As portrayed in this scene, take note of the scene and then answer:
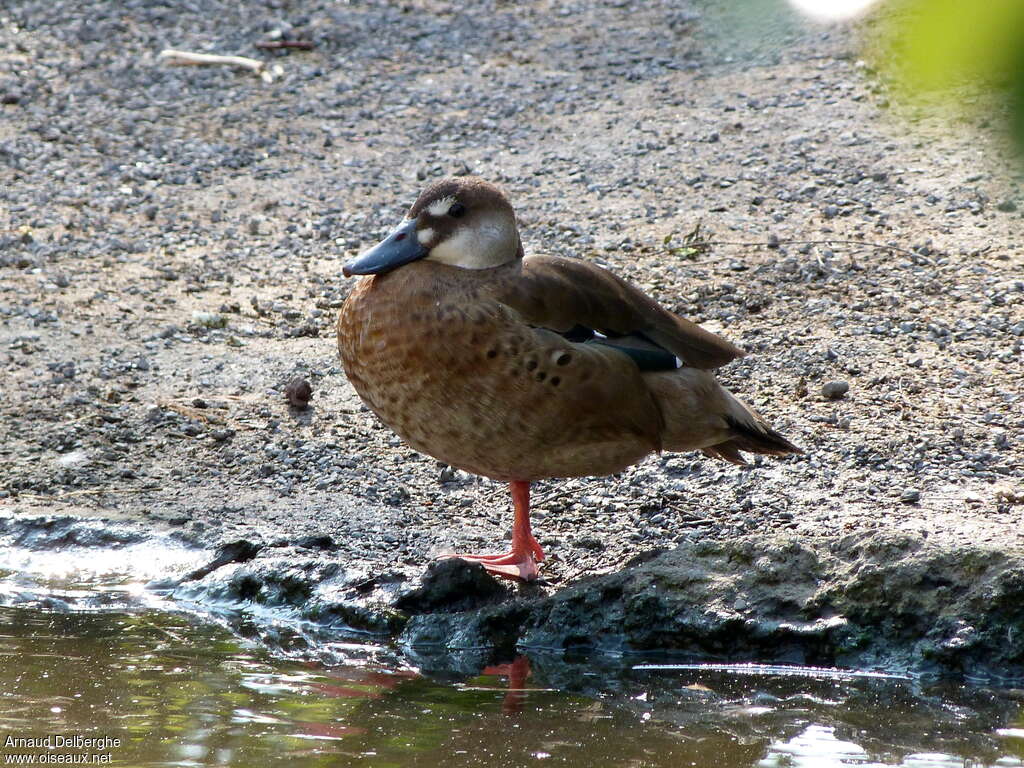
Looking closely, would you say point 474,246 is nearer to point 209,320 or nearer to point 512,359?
point 512,359

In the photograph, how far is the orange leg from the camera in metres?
4.73

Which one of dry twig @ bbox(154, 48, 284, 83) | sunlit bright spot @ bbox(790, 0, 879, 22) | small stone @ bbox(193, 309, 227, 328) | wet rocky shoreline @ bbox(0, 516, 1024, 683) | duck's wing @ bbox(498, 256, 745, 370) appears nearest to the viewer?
sunlit bright spot @ bbox(790, 0, 879, 22)

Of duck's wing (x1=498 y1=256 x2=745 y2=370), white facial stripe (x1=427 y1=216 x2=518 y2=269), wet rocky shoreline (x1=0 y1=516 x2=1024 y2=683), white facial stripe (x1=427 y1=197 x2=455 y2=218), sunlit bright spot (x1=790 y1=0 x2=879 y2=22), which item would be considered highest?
white facial stripe (x1=427 y1=197 x2=455 y2=218)

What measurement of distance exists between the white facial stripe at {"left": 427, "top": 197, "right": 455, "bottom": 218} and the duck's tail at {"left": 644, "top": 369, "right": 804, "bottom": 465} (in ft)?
3.16

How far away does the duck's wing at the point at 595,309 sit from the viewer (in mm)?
4566

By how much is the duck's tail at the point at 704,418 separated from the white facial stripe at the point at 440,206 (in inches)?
37.9

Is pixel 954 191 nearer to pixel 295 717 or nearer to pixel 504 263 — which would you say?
pixel 504 263

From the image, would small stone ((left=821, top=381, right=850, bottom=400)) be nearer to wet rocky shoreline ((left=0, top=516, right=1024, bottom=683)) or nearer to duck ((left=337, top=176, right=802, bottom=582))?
duck ((left=337, top=176, right=802, bottom=582))

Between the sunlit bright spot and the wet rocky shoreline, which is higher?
the sunlit bright spot

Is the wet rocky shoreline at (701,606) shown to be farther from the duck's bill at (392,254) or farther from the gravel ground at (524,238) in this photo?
the duck's bill at (392,254)

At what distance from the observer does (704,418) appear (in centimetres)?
487

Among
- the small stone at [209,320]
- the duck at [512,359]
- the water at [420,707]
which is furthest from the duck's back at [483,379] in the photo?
the small stone at [209,320]

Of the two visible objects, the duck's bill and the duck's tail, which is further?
the duck's tail

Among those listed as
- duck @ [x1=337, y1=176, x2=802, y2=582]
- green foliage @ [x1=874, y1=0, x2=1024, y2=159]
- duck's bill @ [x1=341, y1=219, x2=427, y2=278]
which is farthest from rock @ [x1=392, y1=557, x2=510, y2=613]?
green foliage @ [x1=874, y1=0, x2=1024, y2=159]
